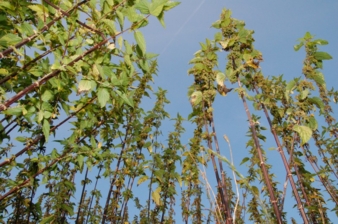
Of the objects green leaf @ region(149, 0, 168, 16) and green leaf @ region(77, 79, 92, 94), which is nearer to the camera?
green leaf @ region(149, 0, 168, 16)

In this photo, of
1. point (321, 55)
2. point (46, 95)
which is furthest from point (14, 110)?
point (321, 55)

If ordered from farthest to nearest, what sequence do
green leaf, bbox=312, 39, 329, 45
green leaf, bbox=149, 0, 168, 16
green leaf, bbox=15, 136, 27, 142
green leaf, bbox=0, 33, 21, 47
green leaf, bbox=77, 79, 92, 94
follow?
green leaf, bbox=312, 39, 329, 45, green leaf, bbox=15, 136, 27, 142, green leaf, bbox=77, 79, 92, 94, green leaf, bbox=0, 33, 21, 47, green leaf, bbox=149, 0, 168, 16

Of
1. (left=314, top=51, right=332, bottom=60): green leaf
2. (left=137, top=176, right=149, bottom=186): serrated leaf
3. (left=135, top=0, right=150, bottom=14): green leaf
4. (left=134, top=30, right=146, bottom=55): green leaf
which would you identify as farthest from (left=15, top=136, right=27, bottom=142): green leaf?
(left=314, top=51, right=332, bottom=60): green leaf

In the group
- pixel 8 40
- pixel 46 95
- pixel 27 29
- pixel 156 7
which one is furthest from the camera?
pixel 46 95

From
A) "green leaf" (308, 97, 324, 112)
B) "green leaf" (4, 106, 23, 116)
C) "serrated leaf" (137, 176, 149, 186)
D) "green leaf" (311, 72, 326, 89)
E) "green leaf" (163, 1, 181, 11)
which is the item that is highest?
"serrated leaf" (137, 176, 149, 186)

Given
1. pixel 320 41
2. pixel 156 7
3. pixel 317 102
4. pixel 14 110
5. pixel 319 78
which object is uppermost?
pixel 320 41

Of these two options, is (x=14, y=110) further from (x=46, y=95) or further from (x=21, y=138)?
(x=21, y=138)

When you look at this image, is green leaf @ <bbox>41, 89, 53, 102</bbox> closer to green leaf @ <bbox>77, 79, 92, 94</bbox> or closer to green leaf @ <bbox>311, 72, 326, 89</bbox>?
green leaf @ <bbox>77, 79, 92, 94</bbox>

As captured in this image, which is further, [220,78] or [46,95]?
[220,78]

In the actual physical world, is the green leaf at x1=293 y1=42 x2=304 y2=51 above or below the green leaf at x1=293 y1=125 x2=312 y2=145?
above

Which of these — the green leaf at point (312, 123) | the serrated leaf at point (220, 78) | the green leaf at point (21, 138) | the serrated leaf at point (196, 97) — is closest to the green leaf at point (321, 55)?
the green leaf at point (312, 123)

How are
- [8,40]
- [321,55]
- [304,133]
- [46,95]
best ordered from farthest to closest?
[321,55] → [304,133] → [46,95] → [8,40]

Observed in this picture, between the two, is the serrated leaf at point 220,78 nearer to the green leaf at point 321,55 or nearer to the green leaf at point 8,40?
the green leaf at point 321,55

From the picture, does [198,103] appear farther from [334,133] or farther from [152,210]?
[334,133]
